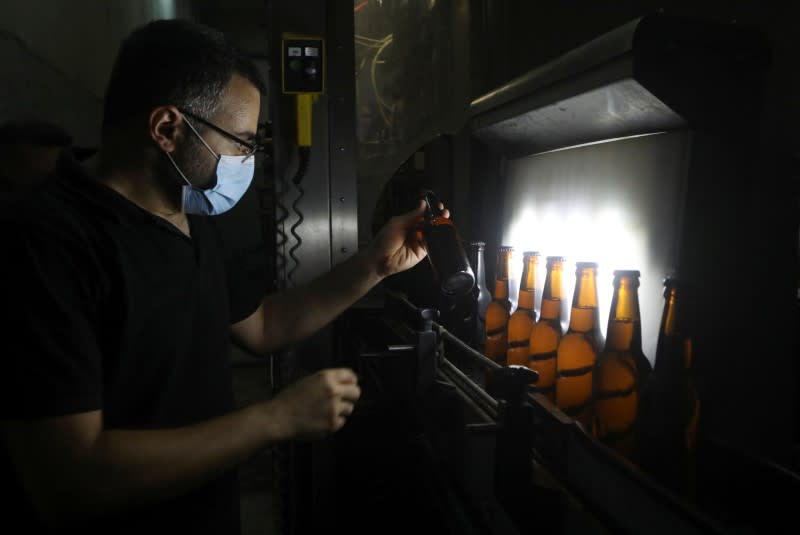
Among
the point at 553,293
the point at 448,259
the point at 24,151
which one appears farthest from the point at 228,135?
the point at 24,151

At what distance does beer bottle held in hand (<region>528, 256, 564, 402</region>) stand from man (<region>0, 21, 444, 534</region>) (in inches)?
19.0

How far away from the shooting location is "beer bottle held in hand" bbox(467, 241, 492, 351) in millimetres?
1473

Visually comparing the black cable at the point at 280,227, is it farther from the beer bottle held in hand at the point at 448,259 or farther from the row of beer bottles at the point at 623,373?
the row of beer bottles at the point at 623,373

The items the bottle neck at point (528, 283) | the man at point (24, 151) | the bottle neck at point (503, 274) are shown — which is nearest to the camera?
the bottle neck at point (528, 283)

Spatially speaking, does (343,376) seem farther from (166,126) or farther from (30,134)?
(30,134)

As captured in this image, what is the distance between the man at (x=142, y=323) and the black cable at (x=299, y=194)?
390 millimetres

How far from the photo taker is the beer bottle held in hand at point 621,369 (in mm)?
1006

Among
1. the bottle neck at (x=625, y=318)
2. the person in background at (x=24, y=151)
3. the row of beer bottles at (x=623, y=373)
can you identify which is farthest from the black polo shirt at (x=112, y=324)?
the person in background at (x=24, y=151)

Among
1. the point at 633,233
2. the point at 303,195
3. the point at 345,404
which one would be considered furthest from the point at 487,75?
the point at 345,404

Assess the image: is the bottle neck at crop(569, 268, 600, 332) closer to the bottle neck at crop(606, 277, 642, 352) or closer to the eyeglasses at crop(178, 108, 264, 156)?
the bottle neck at crop(606, 277, 642, 352)

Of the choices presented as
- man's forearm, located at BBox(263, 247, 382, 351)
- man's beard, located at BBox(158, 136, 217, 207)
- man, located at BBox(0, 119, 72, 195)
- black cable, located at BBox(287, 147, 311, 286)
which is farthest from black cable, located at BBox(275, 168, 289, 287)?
man, located at BBox(0, 119, 72, 195)

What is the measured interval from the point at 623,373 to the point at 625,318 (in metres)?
0.11

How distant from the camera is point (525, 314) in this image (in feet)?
4.44

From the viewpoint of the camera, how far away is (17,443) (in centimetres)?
69
